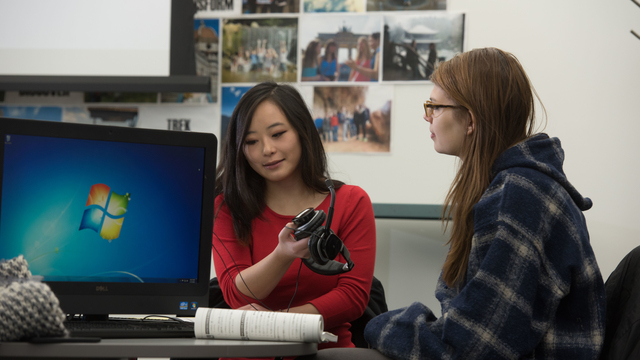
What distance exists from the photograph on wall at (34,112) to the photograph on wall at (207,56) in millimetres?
450

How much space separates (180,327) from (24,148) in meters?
0.41

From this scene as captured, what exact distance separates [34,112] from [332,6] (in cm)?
131

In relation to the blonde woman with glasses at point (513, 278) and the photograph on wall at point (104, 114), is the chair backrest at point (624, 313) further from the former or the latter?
the photograph on wall at point (104, 114)

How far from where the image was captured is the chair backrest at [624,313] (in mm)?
913

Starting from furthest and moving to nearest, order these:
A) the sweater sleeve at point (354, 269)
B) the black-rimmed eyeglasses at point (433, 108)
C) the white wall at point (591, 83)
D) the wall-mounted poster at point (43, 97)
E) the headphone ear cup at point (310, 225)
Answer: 1. the wall-mounted poster at point (43, 97)
2. the white wall at point (591, 83)
3. the sweater sleeve at point (354, 269)
4. the black-rimmed eyeglasses at point (433, 108)
5. the headphone ear cup at point (310, 225)

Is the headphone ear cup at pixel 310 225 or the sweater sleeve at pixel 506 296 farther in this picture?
the headphone ear cup at pixel 310 225

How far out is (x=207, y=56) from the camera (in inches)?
89.7

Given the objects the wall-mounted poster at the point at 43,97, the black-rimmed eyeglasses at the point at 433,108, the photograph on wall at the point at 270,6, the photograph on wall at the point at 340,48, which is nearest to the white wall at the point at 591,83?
the photograph on wall at the point at 340,48

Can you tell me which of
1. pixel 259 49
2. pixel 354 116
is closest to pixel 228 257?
pixel 354 116

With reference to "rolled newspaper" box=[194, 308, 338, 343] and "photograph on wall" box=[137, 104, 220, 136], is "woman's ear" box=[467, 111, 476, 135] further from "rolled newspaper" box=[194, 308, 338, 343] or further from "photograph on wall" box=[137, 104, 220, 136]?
"photograph on wall" box=[137, 104, 220, 136]

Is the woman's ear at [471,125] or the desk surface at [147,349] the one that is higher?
the woman's ear at [471,125]

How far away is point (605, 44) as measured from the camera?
2.11m

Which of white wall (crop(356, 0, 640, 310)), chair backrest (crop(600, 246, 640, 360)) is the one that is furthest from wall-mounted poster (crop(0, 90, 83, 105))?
chair backrest (crop(600, 246, 640, 360))

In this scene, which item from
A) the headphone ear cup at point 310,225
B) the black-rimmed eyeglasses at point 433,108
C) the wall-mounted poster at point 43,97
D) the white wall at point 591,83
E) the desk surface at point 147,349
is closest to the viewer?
the desk surface at point 147,349
